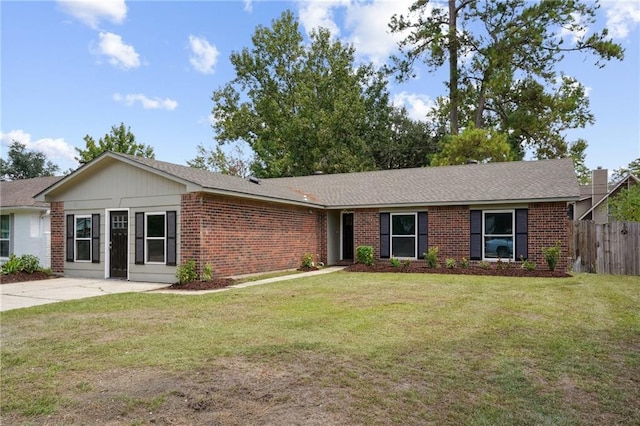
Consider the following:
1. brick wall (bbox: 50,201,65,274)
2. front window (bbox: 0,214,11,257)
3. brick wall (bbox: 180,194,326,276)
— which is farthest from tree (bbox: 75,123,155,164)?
brick wall (bbox: 180,194,326,276)

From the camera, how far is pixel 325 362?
4605 mm

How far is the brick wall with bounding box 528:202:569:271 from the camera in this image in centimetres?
1366

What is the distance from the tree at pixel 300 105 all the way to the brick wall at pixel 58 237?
19.1 m

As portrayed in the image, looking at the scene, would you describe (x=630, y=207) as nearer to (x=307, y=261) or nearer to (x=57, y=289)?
(x=307, y=261)

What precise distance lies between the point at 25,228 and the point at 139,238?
850 centimetres

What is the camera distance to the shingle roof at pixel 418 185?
1292 centimetres

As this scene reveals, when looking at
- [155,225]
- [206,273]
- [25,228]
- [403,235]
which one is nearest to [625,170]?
[403,235]

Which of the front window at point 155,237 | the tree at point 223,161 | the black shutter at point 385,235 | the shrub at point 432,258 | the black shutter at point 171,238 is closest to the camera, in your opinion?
the black shutter at point 171,238

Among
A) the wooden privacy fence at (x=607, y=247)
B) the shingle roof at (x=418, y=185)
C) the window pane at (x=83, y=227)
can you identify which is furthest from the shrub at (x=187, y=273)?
the wooden privacy fence at (x=607, y=247)

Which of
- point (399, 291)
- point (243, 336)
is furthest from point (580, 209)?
point (243, 336)

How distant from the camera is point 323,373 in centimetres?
426

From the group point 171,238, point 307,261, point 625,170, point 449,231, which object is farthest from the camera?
point 625,170

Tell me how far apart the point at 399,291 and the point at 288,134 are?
25.5m

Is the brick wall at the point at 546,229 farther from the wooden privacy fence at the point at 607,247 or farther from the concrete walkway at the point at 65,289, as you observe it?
the concrete walkway at the point at 65,289
